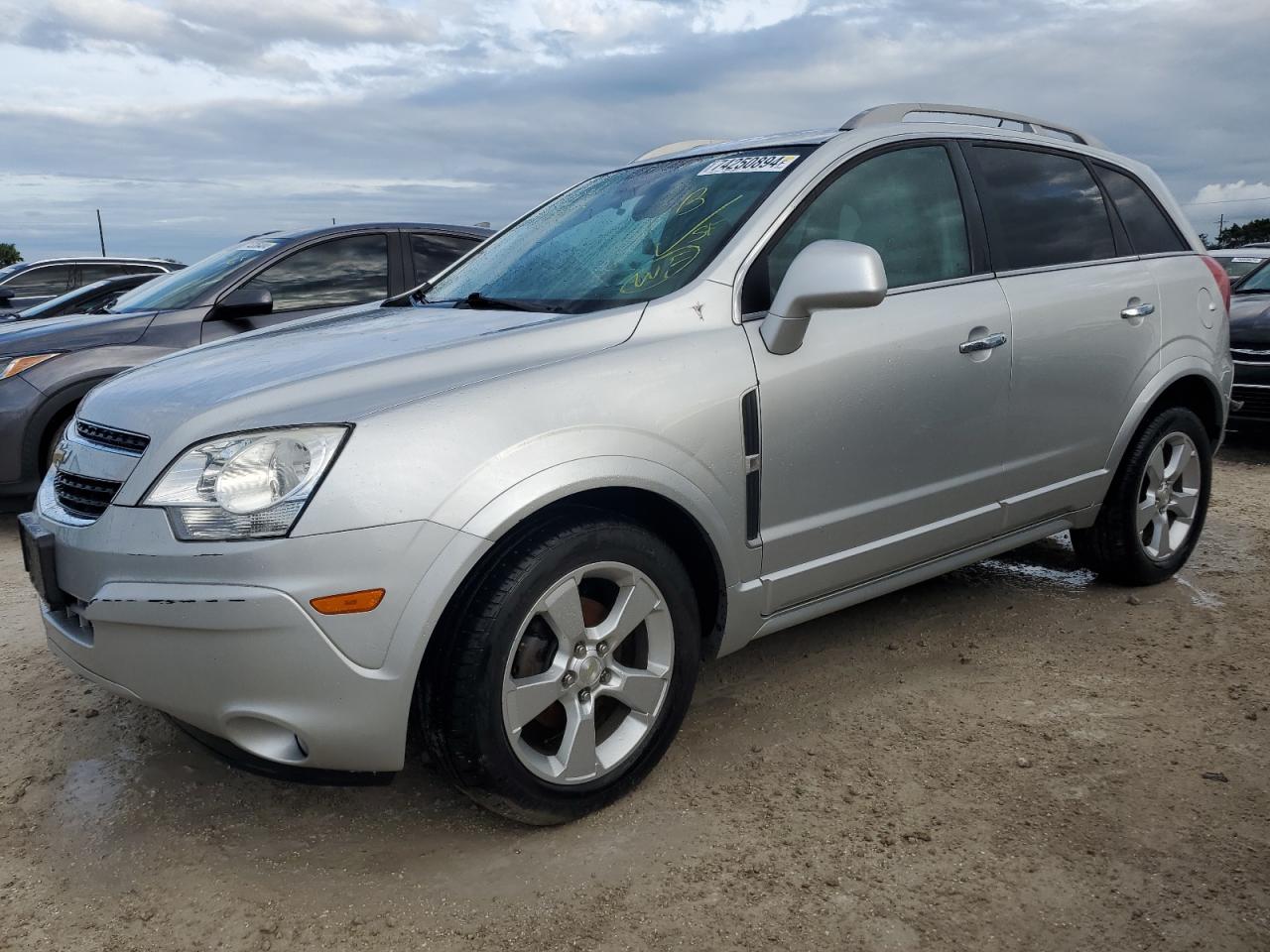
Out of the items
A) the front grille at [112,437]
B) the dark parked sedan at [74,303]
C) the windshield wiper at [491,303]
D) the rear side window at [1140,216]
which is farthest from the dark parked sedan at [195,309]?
the rear side window at [1140,216]

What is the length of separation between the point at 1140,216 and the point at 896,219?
1501 millimetres

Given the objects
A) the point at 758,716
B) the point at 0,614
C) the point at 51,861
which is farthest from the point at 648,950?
the point at 0,614

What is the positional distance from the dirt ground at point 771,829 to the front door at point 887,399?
19.6 inches

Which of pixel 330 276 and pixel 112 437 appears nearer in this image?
pixel 112 437

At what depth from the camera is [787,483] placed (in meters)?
3.01

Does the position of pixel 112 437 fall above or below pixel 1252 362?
above

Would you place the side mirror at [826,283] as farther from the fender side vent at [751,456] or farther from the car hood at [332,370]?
the car hood at [332,370]

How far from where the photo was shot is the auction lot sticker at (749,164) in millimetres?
3305

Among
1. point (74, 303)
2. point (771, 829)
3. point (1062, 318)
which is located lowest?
point (771, 829)

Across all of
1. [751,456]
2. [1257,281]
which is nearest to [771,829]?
[751,456]

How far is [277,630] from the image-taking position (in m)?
2.27

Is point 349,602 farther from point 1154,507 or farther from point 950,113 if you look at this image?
point 1154,507

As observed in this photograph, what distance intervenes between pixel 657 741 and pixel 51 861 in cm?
150

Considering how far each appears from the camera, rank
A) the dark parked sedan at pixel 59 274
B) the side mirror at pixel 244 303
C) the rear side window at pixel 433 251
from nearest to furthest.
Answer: the side mirror at pixel 244 303, the rear side window at pixel 433 251, the dark parked sedan at pixel 59 274
